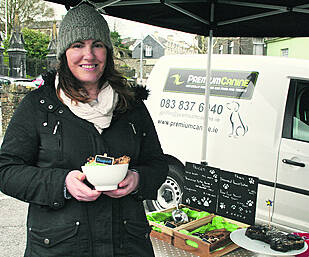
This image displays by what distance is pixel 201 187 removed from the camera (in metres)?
3.42

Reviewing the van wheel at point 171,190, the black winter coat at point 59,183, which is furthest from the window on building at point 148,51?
the black winter coat at point 59,183

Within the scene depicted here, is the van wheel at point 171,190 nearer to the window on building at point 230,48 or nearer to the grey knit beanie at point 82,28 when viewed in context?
the grey knit beanie at point 82,28

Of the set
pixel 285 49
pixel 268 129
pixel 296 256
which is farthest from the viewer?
pixel 285 49

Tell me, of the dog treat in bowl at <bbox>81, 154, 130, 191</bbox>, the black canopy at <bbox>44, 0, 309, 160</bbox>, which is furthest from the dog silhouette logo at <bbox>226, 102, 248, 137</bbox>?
the dog treat in bowl at <bbox>81, 154, 130, 191</bbox>

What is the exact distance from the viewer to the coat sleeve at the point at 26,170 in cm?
142

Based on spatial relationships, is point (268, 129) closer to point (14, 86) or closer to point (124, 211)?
point (124, 211)

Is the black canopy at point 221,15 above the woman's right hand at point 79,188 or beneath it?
above

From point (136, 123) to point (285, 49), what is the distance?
2084 centimetres

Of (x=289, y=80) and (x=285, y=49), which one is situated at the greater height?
(x=285, y=49)

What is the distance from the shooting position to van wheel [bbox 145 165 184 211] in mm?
4868

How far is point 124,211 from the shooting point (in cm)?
157

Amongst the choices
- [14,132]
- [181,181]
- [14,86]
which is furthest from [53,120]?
[14,86]

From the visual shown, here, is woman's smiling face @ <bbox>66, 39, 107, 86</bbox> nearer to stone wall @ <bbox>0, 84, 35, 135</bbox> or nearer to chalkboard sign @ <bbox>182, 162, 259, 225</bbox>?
chalkboard sign @ <bbox>182, 162, 259, 225</bbox>

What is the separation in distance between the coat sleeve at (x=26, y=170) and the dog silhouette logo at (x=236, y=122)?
3107 millimetres
